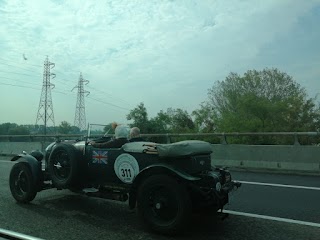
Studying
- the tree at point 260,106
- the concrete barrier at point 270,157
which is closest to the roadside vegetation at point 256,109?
the tree at point 260,106

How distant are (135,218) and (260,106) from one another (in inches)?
1342

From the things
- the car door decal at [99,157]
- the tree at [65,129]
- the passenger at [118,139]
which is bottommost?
the car door decal at [99,157]

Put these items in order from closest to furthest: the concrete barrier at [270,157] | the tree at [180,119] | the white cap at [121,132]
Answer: the white cap at [121,132], the concrete barrier at [270,157], the tree at [180,119]

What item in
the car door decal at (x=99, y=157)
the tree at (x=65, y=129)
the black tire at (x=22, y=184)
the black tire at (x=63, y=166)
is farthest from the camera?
the tree at (x=65, y=129)

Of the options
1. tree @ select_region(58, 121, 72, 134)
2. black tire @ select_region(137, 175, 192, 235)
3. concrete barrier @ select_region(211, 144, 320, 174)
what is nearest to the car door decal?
black tire @ select_region(137, 175, 192, 235)

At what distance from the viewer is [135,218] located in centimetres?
648

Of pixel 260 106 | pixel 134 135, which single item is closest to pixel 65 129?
pixel 134 135

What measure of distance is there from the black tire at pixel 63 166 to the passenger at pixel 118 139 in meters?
0.47

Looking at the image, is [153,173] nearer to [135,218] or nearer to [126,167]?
[126,167]

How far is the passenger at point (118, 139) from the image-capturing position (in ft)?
22.1

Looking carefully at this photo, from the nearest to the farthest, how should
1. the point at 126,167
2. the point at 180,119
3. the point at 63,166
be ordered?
the point at 126,167
the point at 63,166
the point at 180,119

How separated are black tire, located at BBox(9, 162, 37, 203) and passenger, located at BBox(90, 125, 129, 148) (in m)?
1.60

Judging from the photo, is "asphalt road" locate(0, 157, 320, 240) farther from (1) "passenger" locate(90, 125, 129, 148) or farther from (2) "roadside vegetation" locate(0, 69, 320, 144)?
(2) "roadside vegetation" locate(0, 69, 320, 144)

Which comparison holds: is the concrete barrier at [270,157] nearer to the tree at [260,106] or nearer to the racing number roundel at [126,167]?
the racing number roundel at [126,167]
